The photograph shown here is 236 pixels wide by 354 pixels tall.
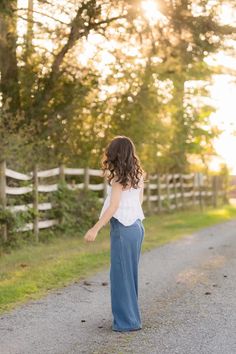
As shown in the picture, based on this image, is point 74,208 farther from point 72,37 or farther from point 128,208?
point 128,208

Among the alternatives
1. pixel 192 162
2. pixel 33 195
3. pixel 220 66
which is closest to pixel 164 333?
pixel 33 195

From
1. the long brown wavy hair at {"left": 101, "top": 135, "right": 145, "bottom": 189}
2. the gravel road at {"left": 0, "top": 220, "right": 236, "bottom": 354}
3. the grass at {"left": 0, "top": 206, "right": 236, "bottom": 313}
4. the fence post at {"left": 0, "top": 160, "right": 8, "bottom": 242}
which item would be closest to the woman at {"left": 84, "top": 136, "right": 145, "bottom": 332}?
the long brown wavy hair at {"left": 101, "top": 135, "right": 145, "bottom": 189}

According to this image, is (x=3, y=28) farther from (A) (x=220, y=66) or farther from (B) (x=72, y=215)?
(A) (x=220, y=66)

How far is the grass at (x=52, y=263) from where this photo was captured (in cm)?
971

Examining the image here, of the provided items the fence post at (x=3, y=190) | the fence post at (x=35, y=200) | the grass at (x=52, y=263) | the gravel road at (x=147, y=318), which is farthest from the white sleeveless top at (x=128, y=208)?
the fence post at (x=35, y=200)

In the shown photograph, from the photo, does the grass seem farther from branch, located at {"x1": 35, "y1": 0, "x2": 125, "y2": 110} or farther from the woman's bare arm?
branch, located at {"x1": 35, "y1": 0, "x2": 125, "y2": 110}

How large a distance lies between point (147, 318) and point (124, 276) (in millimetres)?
827

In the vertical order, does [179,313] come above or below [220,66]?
below

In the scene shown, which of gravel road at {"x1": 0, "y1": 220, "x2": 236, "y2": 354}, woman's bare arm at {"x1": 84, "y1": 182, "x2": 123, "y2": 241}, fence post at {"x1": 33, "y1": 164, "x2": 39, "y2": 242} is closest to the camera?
gravel road at {"x1": 0, "y1": 220, "x2": 236, "y2": 354}

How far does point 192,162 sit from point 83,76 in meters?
13.7

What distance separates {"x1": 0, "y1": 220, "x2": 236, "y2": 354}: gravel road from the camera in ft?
21.9

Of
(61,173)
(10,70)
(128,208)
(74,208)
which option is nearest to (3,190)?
(61,173)

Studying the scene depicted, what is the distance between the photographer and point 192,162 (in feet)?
106

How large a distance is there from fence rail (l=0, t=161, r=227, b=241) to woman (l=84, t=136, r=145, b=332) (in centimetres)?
115
